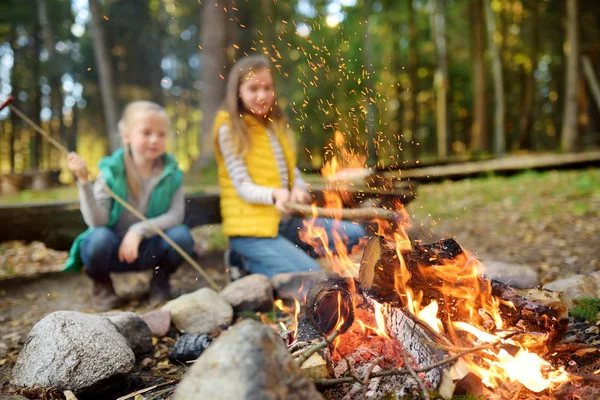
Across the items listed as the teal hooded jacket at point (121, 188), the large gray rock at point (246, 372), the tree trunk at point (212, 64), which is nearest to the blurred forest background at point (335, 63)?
the tree trunk at point (212, 64)

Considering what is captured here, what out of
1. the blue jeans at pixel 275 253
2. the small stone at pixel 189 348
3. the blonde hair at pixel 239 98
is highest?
the blonde hair at pixel 239 98

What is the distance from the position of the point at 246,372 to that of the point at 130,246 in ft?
8.81

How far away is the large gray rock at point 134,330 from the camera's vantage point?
3.05 metres

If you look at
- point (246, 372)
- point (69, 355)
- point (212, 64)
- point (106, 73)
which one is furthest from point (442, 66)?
point (246, 372)

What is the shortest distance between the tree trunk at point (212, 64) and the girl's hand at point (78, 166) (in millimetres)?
6389

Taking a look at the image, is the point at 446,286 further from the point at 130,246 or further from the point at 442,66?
the point at 442,66

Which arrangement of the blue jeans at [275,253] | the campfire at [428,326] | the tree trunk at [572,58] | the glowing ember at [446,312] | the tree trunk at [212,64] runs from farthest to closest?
the tree trunk at [572,58]
the tree trunk at [212,64]
the blue jeans at [275,253]
the glowing ember at [446,312]
the campfire at [428,326]

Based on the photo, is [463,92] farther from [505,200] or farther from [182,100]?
[505,200]

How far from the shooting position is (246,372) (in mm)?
1612

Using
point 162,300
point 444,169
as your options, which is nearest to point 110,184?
point 162,300

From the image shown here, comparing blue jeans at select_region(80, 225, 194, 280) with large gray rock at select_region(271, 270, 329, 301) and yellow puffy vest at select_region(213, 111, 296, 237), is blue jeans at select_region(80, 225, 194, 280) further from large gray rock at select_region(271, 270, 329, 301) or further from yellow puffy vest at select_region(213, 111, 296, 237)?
large gray rock at select_region(271, 270, 329, 301)

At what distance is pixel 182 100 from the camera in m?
34.7

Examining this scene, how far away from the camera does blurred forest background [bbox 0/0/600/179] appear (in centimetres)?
1265

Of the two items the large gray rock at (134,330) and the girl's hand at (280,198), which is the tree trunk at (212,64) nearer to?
the girl's hand at (280,198)
